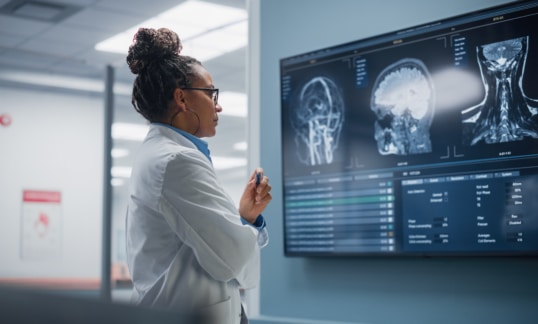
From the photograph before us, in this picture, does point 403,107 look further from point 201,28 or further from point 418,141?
point 201,28

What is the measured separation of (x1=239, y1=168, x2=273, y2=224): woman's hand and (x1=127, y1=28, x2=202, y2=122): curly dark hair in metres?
0.26

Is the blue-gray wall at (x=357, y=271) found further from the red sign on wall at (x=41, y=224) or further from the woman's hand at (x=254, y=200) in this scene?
the red sign on wall at (x=41, y=224)

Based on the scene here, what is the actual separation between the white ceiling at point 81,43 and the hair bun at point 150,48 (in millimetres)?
2649

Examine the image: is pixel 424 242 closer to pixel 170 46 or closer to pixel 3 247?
pixel 170 46

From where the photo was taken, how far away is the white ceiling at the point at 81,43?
4.34 m

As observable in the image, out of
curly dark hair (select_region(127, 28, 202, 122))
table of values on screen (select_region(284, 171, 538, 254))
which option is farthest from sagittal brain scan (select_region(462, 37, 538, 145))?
curly dark hair (select_region(127, 28, 202, 122))

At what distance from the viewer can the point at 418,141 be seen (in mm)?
2170

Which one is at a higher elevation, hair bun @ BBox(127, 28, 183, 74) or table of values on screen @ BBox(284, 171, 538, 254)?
hair bun @ BBox(127, 28, 183, 74)

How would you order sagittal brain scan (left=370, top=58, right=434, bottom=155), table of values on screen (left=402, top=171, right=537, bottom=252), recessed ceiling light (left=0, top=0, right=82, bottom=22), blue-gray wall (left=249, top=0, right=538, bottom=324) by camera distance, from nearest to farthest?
table of values on screen (left=402, top=171, right=537, bottom=252), blue-gray wall (left=249, top=0, right=538, bottom=324), sagittal brain scan (left=370, top=58, right=434, bottom=155), recessed ceiling light (left=0, top=0, right=82, bottom=22)

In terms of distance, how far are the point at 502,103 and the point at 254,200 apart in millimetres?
910

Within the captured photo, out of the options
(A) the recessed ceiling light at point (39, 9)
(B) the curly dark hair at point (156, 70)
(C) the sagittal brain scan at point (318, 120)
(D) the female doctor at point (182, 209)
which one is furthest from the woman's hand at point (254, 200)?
(A) the recessed ceiling light at point (39, 9)

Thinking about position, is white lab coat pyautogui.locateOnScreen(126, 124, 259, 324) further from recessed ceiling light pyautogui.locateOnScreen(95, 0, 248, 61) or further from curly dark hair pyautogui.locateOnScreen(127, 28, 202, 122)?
recessed ceiling light pyautogui.locateOnScreen(95, 0, 248, 61)

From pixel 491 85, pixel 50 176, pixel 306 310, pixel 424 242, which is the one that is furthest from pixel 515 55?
pixel 50 176

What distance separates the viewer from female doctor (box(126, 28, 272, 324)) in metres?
1.33
